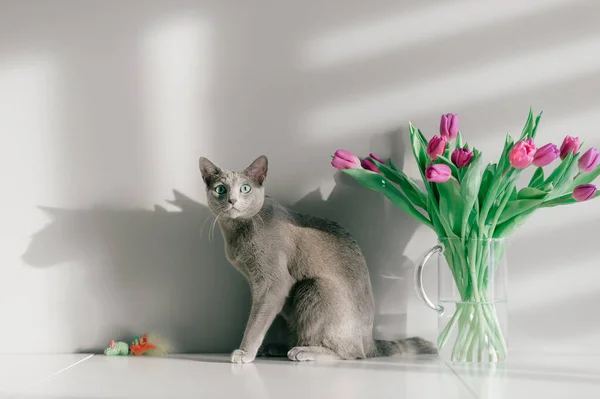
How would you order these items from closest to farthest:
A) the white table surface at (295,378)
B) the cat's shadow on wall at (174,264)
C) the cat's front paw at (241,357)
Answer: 1. the white table surface at (295,378)
2. the cat's front paw at (241,357)
3. the cat's shadow on wall at (174,264)

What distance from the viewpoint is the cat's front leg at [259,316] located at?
1.46 meters

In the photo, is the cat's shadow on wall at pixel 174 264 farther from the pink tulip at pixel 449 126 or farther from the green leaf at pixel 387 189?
the pink tulip at pixel 449 126

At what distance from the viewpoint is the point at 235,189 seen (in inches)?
58.4

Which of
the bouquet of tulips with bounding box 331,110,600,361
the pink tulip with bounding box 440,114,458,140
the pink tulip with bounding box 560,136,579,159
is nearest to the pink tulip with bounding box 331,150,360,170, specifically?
the bouquet of tulips with bounding box 331,110,600,361

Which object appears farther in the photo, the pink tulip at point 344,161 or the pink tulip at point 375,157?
the pink tulip at point 375,157

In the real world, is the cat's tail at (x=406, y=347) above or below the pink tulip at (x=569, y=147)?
below

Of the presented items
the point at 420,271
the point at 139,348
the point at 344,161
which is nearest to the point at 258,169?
the point at 344,161

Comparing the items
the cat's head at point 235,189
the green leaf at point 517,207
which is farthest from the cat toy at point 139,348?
the green leaf at point 517,207

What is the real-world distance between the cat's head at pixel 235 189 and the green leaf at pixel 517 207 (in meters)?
0.54

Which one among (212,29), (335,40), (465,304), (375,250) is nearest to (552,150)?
(465,304)

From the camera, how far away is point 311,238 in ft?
5.17

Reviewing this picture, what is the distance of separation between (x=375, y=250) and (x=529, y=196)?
0.42m

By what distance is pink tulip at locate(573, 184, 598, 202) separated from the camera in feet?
4.48

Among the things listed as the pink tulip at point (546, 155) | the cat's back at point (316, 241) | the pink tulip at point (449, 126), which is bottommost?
the cat's back at point (316, 241)
